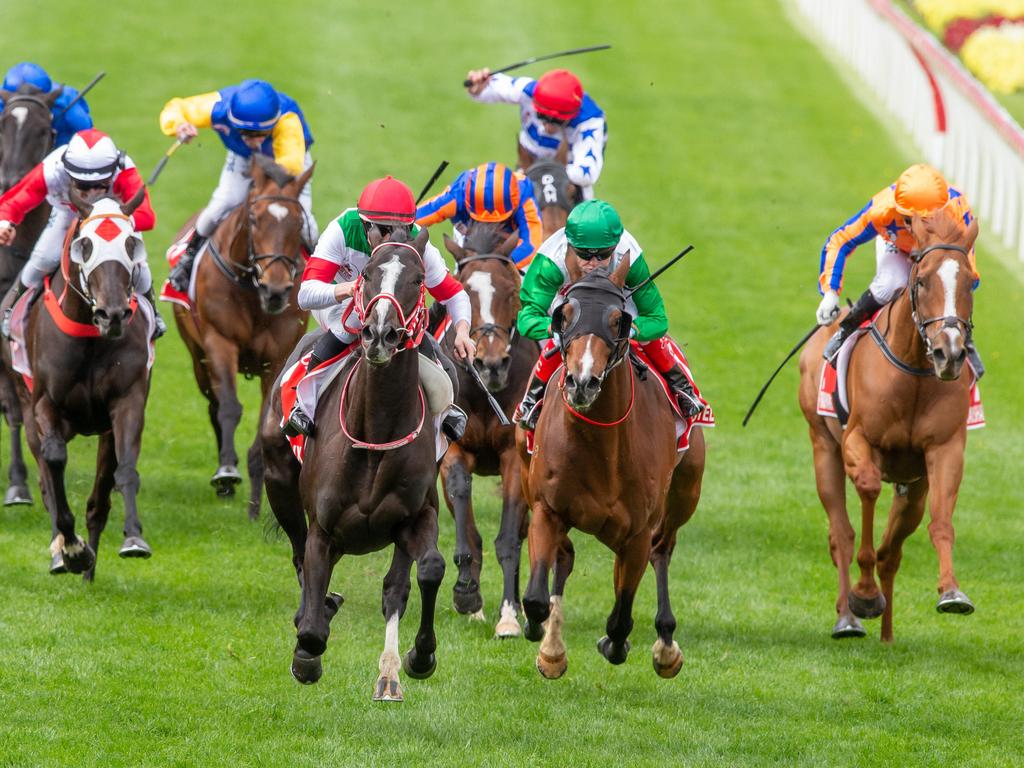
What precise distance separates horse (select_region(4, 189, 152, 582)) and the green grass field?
2.07 feet

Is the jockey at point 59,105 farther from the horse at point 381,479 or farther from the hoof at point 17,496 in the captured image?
the horse at point 381,479

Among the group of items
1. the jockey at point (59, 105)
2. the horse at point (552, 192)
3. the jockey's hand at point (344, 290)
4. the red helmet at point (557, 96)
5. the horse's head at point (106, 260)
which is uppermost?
the jockey's hand at point (344, 290)

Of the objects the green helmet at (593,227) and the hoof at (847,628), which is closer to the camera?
the green helmet at (593,227)

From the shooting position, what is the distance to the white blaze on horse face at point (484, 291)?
Answer: 10.2 meters

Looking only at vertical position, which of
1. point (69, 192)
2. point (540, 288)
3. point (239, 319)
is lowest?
point (239, 319)

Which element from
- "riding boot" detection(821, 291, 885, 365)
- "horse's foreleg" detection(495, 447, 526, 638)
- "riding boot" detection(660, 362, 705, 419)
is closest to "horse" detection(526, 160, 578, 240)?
"riding boot" detection(821, 291, 885, 365)

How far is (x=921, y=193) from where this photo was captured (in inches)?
390

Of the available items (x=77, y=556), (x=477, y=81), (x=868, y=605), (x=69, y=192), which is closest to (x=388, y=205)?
(x=69, y=192)

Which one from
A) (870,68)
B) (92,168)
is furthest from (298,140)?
(870,68)

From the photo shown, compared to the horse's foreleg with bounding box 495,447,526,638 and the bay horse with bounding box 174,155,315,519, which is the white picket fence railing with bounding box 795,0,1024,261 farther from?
the horse's foreleg with bounding box 495,447,526,638

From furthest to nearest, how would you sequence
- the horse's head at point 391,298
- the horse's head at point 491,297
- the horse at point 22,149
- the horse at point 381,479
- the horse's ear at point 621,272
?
the horse at point 22,149, the horse's head at point 491,297, the horse's ear at point 621,272, the horse at point 381,479, the horse's head at point 391,298

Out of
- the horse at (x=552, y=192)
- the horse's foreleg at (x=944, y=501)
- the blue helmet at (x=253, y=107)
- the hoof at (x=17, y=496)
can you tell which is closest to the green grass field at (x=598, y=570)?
the hoof at (x=17, y=496)

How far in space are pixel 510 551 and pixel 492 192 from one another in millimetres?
2350

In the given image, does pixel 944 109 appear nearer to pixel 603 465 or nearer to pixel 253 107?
pixel 253 107
